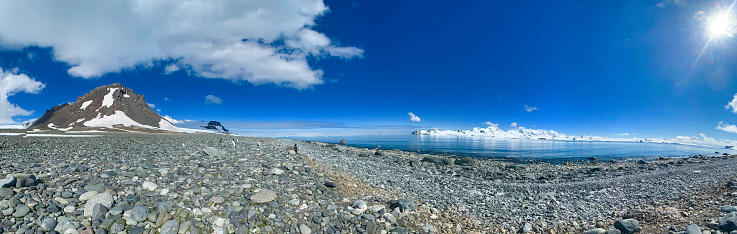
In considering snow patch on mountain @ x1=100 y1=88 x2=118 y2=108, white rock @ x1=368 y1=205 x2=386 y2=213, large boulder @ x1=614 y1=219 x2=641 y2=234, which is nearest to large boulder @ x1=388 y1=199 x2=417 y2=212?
white rock @ x1=368 y1=205 x2=386 y2=213

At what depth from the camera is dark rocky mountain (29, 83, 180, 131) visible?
10875cm

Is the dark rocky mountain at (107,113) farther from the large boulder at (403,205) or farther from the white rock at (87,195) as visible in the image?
the large boulder at (403,205)

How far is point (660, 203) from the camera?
1016cm

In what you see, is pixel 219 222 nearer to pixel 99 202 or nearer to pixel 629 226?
pixel 99 202

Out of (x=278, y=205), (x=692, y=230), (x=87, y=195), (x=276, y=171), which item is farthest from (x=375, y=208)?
(x=692, y=230)

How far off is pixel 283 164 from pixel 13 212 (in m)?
6.68

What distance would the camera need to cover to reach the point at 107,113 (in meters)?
114

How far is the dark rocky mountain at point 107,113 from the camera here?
357ft

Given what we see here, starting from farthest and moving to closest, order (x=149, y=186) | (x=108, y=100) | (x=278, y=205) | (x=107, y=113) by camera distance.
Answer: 1. (x=108, y=100)
2. (x=107, y=113)
3. (x=278, y=205)
4. (x=149, y=186)

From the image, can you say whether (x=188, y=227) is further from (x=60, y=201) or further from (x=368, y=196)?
(x=368, y=196)

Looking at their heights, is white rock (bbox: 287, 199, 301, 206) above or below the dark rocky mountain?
below

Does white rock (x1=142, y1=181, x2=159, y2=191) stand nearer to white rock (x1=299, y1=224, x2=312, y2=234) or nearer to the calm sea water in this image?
white rock (x1=299, y1=224, x2=312, y2=234)

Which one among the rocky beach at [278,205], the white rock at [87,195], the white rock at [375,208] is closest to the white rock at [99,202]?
the rocky beach at [278,205]

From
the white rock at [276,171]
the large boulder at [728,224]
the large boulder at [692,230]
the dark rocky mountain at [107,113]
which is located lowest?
the large boulder at [692,230]
